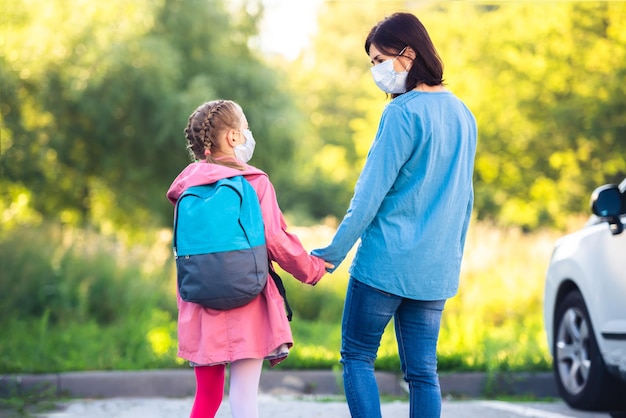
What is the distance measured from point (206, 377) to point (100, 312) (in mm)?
6002

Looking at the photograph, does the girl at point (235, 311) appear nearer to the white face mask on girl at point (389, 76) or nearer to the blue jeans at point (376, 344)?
the blue jeans at point (376, 344)

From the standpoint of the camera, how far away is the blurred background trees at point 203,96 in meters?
16.3

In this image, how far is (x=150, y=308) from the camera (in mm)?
9609

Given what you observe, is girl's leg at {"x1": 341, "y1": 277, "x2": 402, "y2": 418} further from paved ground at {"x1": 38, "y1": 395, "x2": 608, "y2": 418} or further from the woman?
paved ground at {"x1": 38, "y1": 395, "x2": 608, "y2": 418}

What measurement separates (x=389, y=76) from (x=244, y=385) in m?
1.44

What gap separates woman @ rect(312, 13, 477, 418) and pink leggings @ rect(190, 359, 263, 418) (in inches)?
15.8

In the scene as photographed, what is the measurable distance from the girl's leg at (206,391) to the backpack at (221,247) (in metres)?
0.34

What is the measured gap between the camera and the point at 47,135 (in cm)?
1673

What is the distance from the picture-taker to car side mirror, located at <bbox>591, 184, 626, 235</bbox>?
5480 millimetres

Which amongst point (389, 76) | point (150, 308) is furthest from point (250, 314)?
point (150, 308)

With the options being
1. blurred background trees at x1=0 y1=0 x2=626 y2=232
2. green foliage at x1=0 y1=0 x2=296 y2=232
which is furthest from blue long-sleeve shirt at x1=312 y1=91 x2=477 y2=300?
green foliage at x1=0 y1=0 x2=296 y2=232

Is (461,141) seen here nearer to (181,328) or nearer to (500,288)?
(181,328)

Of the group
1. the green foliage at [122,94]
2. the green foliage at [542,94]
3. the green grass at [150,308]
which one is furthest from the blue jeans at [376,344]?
the green foliage at [542,94]

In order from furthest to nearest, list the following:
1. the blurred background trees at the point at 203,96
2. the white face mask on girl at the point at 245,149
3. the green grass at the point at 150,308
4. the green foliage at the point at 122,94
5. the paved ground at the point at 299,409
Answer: the green foliage at the point at 122,94 → the blurred background trees at the point at 203,96 → the green grass at the point at 150,308 → the paved ground at the point at 299,409 → the white face mask on girl at the point at 245,149
